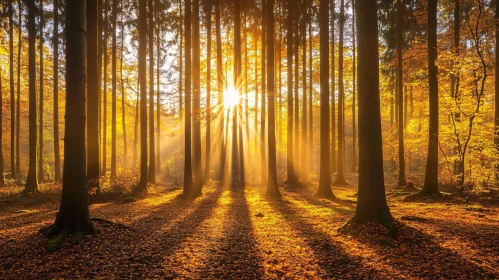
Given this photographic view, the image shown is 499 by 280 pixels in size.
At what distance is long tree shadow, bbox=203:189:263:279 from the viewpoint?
4553mm

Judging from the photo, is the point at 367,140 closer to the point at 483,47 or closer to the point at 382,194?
the point at 382,194

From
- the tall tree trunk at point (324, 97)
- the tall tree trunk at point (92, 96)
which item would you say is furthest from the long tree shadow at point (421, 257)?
the tall tree trunk at point (92, 96)

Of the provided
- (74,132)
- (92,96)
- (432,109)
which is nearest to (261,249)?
(74,132)

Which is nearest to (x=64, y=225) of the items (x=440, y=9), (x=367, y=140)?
(x=367, y=140)

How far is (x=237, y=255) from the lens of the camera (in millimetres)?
5383

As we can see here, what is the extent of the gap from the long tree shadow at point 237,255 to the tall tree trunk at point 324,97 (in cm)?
600

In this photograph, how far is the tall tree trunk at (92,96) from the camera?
11.1 metres

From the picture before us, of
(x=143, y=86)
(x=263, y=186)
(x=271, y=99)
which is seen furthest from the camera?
(x=263, y=186)

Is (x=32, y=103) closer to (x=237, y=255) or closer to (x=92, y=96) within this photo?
(x=92, y=96)

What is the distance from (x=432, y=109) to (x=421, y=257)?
32.9 ft

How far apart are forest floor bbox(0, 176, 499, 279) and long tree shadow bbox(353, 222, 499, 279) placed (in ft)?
0.05

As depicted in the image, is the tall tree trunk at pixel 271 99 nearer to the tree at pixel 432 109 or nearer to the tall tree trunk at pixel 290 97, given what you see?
the tall tree trunk at pixel 290 97

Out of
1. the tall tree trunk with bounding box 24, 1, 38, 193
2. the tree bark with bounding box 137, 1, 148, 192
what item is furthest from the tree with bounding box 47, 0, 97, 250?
the tall tree trunk with bounding box 24, 1, 38, 193

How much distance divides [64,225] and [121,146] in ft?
114
